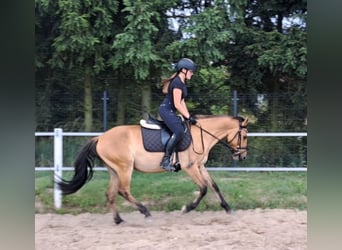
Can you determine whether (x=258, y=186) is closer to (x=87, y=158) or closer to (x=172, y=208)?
(x=172, y=208)

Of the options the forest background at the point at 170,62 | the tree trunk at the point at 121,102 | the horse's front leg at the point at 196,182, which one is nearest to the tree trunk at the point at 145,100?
the forest background at the point at 170,62

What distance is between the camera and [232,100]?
3291mm

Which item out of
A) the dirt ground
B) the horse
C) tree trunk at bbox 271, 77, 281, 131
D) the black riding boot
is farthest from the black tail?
tree trunk at bbox 271, 77, 281, 131

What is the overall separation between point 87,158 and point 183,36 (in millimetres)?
1257

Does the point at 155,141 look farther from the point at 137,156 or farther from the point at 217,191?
the point at 217,191

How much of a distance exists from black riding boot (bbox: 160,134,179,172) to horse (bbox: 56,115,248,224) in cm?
4

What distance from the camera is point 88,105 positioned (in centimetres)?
336

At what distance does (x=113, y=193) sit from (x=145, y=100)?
0.79 m

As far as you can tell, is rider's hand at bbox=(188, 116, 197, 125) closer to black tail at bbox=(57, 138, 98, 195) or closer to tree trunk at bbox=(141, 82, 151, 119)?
tree trunk at bbox=(141, 82, 151, 119)

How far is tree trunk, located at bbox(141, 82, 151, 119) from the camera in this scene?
10.6 ft
